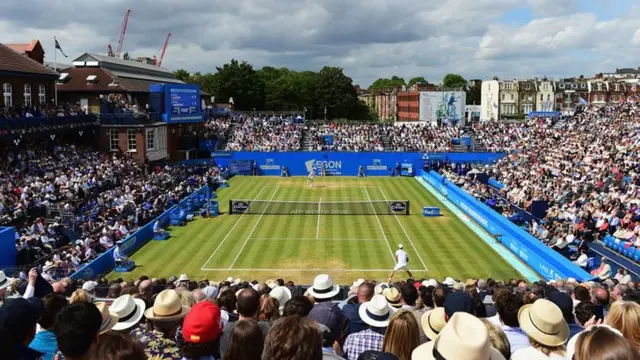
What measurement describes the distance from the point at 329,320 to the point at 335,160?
5013 cm

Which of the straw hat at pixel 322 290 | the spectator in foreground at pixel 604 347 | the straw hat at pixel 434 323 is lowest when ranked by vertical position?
the straw hat at pixel 322 290

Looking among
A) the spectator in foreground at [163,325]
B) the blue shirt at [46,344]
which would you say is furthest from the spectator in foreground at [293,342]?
the blue shirt at [46,344]

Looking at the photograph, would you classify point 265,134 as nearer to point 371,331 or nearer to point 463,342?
point 371,331

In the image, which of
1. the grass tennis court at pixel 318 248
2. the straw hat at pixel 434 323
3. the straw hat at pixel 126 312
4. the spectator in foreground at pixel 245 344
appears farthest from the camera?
the grass tennis court at pixel 318 248

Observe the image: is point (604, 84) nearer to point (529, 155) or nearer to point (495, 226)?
point (529, 155)

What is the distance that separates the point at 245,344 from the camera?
4309mm

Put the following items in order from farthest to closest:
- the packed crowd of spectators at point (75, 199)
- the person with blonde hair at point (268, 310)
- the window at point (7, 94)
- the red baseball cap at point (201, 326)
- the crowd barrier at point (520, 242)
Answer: the window at point (7, 94)
the packed crowd of spectators at point (75, 199)
the crowd barrier at point (520, 242)
the person with blonde hair at point (268, 310)
the red baseball cap at point (201, 326)

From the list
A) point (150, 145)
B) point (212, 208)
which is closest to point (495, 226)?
point (212, 208)

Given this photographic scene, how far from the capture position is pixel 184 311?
6.52m

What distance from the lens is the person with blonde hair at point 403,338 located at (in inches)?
206

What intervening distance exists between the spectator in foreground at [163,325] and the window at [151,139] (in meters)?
45.7

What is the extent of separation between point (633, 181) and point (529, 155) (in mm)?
18215

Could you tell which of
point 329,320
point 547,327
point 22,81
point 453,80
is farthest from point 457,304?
point 453,80

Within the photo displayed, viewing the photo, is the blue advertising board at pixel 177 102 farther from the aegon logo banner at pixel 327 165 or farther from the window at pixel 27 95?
the window at pixel 27 95
